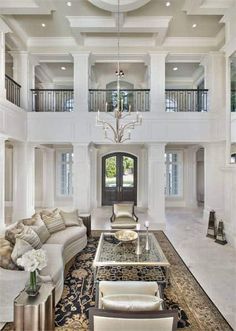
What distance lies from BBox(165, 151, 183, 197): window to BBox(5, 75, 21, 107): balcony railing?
23.1ft

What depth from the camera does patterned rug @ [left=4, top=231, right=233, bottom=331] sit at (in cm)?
298

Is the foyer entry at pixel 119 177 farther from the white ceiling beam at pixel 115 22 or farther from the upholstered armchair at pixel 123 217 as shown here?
the white ceiling beam at pixel 115 22

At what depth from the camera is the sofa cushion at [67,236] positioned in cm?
459

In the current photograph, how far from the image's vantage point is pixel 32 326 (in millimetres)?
2457

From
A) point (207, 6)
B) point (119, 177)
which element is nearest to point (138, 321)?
point (207, 6)

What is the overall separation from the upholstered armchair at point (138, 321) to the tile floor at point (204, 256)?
5.84ft

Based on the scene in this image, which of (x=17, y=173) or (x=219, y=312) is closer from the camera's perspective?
(x=219, y=312)

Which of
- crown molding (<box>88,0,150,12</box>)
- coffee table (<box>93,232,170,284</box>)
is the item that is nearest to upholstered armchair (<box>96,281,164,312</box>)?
coffee table (<box>93,232,170,284</box>)

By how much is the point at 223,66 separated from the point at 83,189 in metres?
5.93

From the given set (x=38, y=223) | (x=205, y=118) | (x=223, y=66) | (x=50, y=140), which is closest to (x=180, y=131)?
(x=205, y=118)

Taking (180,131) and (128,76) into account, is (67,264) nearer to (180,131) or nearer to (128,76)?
(180,131)

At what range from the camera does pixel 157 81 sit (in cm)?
815

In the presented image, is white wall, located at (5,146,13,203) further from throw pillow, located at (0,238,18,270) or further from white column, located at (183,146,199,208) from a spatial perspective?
throw pillow, located at (0,238,18,270)

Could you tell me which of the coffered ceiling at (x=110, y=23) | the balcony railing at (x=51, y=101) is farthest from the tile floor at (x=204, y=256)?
the coffered ceiling at (x=110, y=23)
